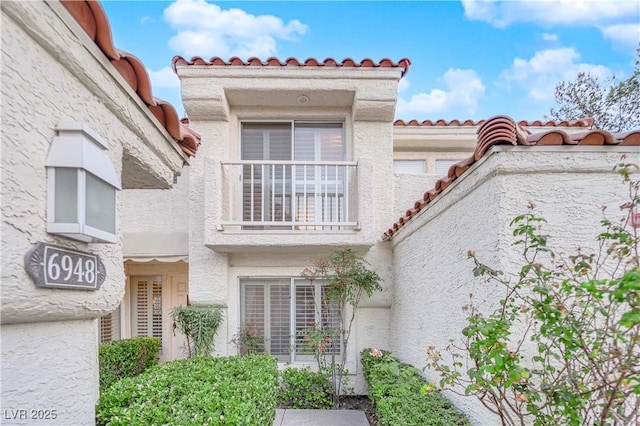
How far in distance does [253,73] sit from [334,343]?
7140mm

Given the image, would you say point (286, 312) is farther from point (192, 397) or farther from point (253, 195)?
point (192, 397)

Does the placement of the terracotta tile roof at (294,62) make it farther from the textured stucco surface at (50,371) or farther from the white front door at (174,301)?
the textured stucco surface at (50,371)

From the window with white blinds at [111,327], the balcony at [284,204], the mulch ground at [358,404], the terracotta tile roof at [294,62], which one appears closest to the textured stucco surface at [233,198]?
the balcony at [284,204]

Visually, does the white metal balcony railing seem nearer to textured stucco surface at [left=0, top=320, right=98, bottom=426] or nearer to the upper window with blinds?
the upper window with blinds

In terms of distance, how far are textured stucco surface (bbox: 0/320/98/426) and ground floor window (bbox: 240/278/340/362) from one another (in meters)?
6.30

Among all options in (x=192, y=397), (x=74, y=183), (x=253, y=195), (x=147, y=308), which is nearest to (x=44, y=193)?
(x=74, y=183)

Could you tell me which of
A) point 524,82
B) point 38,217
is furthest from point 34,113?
point 524,82

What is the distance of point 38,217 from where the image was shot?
73.5 inches

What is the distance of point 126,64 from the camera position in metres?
2.63

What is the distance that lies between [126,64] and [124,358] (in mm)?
8527

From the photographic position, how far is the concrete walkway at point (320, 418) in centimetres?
692

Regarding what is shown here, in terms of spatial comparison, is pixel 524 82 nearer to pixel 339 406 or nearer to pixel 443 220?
pixel 443 220

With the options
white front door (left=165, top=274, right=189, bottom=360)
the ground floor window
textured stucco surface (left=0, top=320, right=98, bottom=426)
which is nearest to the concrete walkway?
the ground floor window

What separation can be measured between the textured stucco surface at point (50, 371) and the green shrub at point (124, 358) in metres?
6.19
